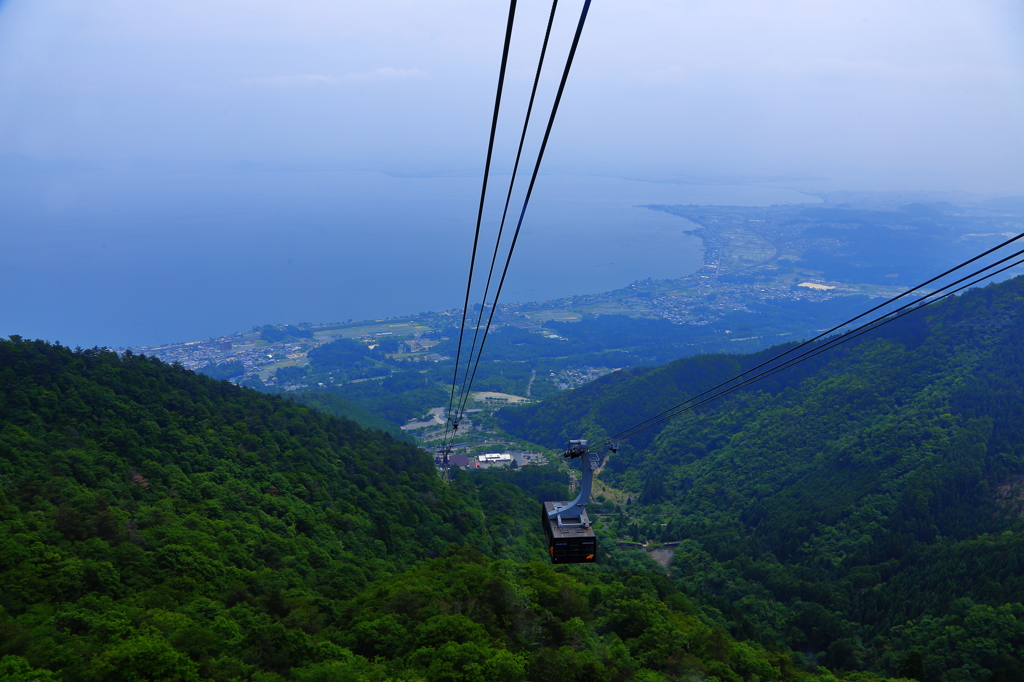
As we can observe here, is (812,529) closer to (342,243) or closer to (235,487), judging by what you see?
(235,487)

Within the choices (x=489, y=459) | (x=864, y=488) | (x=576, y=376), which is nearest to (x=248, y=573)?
(x=864, y=488)

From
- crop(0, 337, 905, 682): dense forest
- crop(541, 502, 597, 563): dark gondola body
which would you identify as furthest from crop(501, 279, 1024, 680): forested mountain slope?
crop(541, 502, 597, 563): dark gondola body

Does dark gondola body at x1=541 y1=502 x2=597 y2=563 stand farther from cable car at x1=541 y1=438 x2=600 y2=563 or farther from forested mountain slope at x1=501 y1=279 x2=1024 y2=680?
forested mountain slope at x1=501 y1=279 x2=1024 y2=680

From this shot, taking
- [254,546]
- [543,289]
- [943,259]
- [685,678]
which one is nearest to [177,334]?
[543,289]

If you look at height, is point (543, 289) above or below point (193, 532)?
above

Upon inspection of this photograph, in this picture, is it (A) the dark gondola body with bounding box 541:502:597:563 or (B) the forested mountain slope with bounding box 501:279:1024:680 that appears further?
Result: (B) the forested mountain slope with bounding box 501:279:1024:680

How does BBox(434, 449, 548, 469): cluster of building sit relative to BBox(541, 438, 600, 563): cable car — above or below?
below
